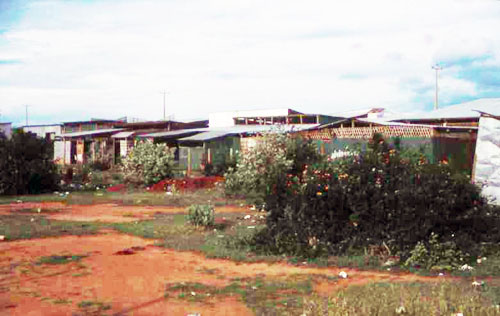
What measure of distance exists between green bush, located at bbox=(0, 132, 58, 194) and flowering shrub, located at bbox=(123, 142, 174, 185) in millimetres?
2903

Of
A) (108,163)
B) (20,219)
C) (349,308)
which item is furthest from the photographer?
(108,163)

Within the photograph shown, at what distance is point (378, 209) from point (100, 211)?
9173 millimetres

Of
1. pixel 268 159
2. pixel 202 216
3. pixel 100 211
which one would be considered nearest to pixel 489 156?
pixel 202 216

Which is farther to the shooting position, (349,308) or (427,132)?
(427,132)

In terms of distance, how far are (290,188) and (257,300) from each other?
308cm

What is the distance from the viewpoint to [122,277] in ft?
23.9

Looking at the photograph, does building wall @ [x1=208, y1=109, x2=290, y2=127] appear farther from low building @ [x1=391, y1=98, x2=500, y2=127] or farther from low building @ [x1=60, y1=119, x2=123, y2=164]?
low building @ [x1=391, y1=98, x2=500, y2=127]

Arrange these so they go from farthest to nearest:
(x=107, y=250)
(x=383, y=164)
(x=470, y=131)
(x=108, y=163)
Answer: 1. (x=108, y=163)
2. (x=470, y=131)
3. (x=107, y=250)
4. (x=383, y=164)

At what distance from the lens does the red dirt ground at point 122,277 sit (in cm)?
587

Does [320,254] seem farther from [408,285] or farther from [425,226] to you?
[408,285]

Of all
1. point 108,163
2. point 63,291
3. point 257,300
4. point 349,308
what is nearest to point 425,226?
point 257,300

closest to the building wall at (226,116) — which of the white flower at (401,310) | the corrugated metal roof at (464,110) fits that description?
the corrugated metal roof at (464,110)

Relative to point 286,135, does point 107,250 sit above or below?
below

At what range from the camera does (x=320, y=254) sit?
8.27 m
